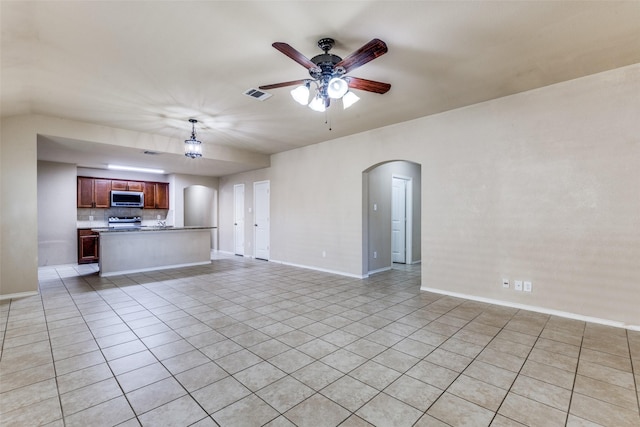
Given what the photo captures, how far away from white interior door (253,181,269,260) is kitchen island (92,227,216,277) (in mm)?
1307

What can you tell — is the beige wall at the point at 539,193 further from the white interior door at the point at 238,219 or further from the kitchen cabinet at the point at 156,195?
the kitchen cabinet at the point at 156,195

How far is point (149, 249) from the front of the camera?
6.34 m

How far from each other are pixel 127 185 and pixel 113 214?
881 millimetres

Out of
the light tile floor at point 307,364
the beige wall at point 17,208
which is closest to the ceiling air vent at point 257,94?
the light tile floor at point 307,364

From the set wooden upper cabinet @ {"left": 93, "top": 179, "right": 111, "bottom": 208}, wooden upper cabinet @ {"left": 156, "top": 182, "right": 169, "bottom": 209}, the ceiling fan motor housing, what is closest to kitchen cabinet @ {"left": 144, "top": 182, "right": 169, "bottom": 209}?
wooden upper cabinet @ {"left": 156, "top": 182, "right": 169, "bottom": 209}

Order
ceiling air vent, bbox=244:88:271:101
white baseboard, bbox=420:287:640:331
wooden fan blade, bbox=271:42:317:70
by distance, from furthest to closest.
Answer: ceiling air vent, bbox=244:88:271:101, white baseboard, bbox=420:287:640:331, wooden fan blade, bbox=271:42:317:70

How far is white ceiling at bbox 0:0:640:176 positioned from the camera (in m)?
2.15

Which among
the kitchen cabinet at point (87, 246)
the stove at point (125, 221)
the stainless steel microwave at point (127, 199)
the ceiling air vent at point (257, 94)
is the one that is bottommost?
the kitchen cabinet at point (87, 246)

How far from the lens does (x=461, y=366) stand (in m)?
2.39

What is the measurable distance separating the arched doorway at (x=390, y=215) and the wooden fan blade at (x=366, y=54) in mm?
3027

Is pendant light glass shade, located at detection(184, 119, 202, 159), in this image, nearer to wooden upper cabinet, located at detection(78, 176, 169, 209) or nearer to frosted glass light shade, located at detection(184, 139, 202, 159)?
frosted glass light shade, located at detection(184, 139, 202, 159)

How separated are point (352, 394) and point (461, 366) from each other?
100 centimetres

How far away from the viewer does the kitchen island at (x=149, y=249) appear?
583 cm

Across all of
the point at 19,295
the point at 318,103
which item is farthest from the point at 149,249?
the point at 318,103
